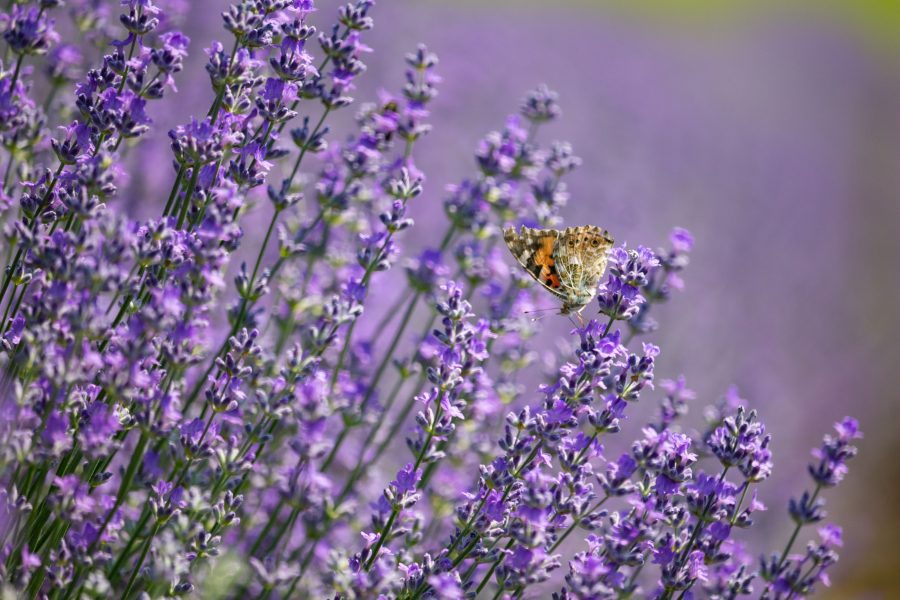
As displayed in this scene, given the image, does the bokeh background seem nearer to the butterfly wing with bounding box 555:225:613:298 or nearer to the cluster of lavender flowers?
the cluster of lavender flowers

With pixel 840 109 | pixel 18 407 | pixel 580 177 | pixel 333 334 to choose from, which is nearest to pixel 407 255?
pixel 580 177

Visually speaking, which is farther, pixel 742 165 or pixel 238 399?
pixel 742 165

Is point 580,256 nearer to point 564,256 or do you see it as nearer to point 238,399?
point 564,256

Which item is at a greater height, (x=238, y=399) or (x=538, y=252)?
(x=538, y=252)

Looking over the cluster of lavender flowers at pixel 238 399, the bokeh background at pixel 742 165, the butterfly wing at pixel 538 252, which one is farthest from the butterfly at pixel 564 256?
the bokeh background at pixel 742 165

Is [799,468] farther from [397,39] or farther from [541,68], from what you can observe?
[541,68]

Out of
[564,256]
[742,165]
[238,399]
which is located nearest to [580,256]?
[564,256]

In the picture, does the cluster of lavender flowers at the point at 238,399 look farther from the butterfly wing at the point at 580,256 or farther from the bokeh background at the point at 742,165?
the bokeh background at the point at 742,165

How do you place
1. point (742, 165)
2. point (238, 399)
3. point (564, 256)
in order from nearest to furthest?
point (238, 399)
point (564, 256)
point (742, 165)
